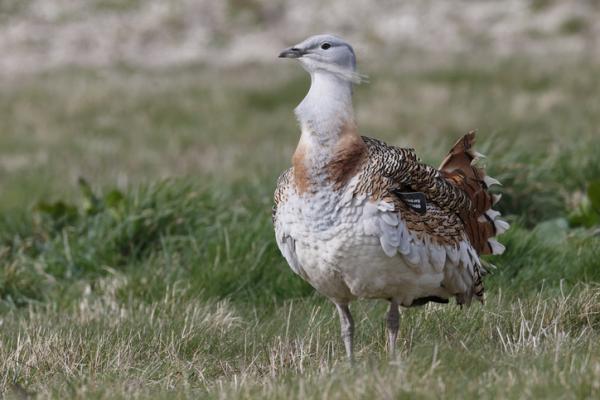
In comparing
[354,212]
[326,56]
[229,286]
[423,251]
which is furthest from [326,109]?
[229,286]

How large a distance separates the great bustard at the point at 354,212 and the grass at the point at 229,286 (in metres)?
0.30

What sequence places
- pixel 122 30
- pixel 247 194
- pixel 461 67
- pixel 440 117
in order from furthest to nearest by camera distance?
1. pixel 122 30
2. pixel 461 67
3. pixel 440 117
4. pixel 247 194

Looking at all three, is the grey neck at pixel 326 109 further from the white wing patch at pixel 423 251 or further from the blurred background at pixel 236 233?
the blurred background at pixel 236 233

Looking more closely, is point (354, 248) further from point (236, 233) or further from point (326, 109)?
point (236, 233)

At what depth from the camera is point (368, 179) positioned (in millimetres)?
4582

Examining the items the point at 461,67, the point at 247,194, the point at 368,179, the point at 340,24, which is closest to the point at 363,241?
the point at 368,179

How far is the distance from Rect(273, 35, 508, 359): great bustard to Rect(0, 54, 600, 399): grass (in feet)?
0.98

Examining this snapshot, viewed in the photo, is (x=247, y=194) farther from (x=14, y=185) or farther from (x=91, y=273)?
(x=14, y=185)

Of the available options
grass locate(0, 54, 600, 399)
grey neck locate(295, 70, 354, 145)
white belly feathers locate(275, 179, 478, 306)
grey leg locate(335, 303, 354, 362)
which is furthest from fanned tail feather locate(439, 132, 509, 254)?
grey neck locate(295, 70, 354, 145)

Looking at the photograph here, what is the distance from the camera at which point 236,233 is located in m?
7.14

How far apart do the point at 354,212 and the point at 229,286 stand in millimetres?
2262

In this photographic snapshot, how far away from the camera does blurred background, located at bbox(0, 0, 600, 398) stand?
4.62 metres

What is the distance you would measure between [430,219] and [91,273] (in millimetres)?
3097

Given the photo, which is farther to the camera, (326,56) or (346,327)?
(346,327)
